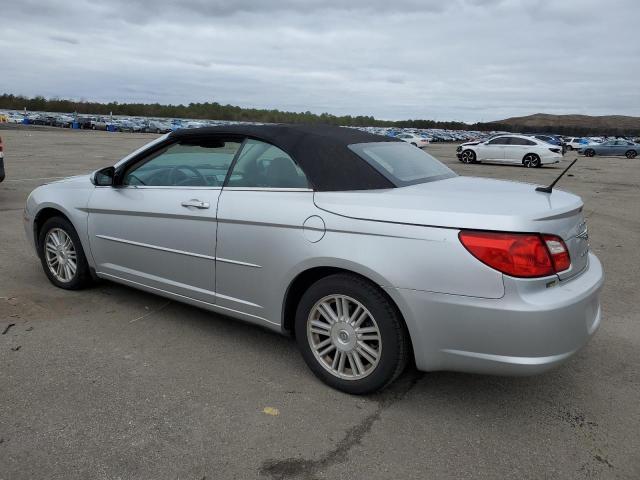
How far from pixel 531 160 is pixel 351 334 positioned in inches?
994

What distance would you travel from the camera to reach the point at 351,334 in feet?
10.2

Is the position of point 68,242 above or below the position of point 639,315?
above

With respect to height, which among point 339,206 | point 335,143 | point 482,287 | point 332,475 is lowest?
point 332,475

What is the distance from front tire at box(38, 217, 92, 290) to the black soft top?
1.68m

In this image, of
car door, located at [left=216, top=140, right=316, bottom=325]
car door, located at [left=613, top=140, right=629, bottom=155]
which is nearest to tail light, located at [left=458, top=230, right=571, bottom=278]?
car door, located at [left=216, top=140, right=316, bottom=325]

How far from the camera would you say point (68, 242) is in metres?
4.74

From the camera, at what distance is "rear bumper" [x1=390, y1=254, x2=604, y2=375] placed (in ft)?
8.59

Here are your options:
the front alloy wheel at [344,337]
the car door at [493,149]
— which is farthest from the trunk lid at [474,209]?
the car door at [493,149]

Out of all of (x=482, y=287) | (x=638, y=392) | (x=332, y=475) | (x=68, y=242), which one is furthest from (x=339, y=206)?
(x=68, y=242)

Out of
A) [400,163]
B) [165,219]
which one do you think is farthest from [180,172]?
[400,163]

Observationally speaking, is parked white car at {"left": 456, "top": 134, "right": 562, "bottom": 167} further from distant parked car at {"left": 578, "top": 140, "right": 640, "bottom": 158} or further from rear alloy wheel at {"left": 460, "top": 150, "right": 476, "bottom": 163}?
distant parked car at {"left": 578, "top": 140, "right": 640, "bottom": 158}

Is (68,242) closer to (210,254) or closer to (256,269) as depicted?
(210,254)

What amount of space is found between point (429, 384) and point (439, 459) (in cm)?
79

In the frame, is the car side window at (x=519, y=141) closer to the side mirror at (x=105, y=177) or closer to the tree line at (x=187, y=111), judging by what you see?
the side mirror at (x=105, y=177)
